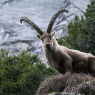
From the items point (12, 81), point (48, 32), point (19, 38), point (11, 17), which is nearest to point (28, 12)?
point (11, 17)

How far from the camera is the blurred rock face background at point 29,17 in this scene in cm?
3002

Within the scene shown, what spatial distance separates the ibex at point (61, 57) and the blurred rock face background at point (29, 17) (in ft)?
69.0

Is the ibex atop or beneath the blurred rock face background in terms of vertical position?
atop

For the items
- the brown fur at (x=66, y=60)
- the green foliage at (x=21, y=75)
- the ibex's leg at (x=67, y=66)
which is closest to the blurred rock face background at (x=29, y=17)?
the green foliage at (x=21, y=75)

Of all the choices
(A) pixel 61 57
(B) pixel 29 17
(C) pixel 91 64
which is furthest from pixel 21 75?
(B) pixel 29 17

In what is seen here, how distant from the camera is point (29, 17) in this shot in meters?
32.7

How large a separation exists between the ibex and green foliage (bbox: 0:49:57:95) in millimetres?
2546

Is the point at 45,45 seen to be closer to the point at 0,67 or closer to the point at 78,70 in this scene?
the point at 78,70

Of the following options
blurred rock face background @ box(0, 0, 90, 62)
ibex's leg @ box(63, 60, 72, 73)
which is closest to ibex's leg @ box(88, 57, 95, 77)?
ibex's leg @ box(63, 60, 72, 73)

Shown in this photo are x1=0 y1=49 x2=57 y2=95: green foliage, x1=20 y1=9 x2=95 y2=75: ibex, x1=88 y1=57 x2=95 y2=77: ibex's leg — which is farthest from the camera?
x1=0 y1=49 x2=57 y2=95: green foliage

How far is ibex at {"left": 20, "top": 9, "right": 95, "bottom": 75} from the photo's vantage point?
23.3ft

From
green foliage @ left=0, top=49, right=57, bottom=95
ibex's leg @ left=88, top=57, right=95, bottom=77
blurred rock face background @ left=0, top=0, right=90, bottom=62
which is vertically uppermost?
ibex's leg @ left=88, top=57, right=95, bottom=77

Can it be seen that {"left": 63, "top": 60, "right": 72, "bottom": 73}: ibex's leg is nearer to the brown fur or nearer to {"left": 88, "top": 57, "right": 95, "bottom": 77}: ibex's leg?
the brown fur

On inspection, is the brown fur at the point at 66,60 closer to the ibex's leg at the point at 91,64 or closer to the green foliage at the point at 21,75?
the ibex's leg at the point at 91,64
